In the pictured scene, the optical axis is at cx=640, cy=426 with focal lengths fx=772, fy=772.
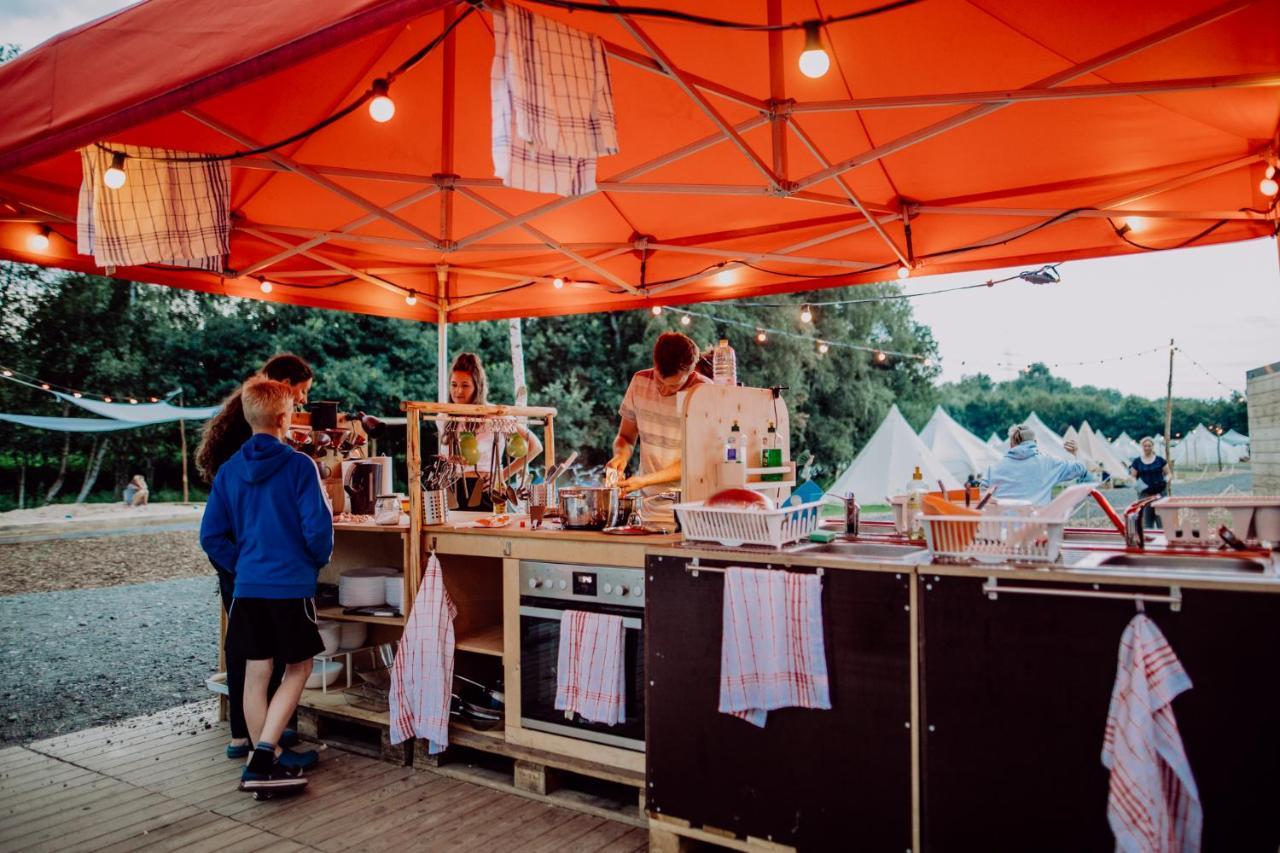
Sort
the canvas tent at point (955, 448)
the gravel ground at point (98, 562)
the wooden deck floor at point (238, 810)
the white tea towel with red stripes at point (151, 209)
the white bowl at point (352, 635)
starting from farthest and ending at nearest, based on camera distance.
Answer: the canvas tent at point (955, 448)
the gravel ground at point (98, 562)
the white bowl at point (352, 635)
the white tea towel with red stripes at point (151, 209)
the wooden deck floor at point (238, 810)

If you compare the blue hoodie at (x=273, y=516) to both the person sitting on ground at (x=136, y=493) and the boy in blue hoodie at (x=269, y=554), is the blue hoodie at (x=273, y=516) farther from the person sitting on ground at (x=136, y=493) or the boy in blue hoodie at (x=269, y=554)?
the person sitting on ground at (x=136, y=493)

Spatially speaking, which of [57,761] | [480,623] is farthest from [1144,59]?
[57,761]

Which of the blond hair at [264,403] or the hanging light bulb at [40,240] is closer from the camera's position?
the blond hair at [264,403]

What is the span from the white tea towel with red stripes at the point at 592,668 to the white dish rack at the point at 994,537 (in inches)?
48.3

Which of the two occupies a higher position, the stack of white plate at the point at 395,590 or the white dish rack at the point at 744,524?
the white dish rack at the point at 744,524

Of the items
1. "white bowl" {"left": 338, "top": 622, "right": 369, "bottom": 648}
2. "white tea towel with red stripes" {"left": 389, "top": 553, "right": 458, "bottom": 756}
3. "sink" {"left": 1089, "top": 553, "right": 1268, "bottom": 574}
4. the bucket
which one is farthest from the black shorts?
"sink" {"left": 1089, "top": 553, "right": 1268, "bottom": 574}

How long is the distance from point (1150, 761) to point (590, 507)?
2071mm

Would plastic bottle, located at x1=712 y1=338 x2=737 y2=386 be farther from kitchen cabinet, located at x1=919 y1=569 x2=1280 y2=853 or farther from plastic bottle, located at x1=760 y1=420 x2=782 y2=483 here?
kitchen cabinet, located at x1=919 y1=569 x2=1280 y2=853

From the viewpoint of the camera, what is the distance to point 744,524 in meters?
2.63

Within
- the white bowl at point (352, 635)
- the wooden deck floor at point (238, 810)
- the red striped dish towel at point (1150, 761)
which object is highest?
the red striped dish towel at point (1150, 761)

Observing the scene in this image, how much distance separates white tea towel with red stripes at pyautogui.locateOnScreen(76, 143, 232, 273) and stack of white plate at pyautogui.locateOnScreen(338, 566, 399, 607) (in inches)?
67.2

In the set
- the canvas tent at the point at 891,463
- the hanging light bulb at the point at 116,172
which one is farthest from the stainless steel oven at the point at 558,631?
the canvas tent at the point at 891,463

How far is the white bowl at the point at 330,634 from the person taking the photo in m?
4.07

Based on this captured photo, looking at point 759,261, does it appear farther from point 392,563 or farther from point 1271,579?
point 1271,579
